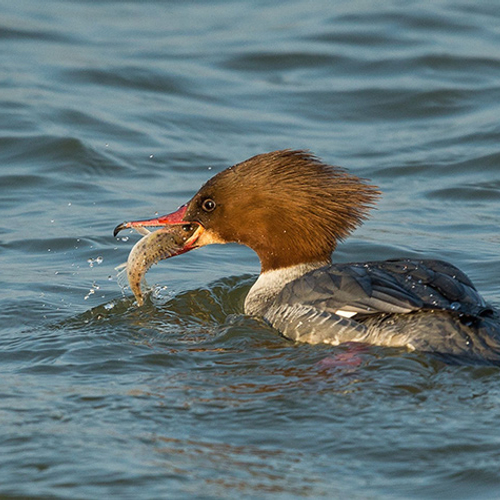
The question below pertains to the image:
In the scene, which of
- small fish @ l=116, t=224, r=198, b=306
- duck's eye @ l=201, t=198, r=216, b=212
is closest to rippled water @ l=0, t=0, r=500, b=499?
small fish @ l=116, t=224, r=198, b=306

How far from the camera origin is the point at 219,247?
8820 mm

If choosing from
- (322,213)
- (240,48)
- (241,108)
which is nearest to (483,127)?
(241,108)

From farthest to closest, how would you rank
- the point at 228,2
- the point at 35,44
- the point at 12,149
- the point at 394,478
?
the point at 228,2 → the point at 35,44 → the point at 12,149 → the point at 394,478

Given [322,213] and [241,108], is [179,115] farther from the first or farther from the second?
[322,213]

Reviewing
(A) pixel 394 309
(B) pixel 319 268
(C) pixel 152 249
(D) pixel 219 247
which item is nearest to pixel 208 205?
(C) pixel 152 249

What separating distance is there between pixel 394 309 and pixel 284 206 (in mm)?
1301

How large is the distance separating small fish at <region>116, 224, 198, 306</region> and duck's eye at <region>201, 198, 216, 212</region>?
15 centimetres

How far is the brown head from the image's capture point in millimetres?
6520

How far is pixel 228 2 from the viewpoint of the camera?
50.2 ft

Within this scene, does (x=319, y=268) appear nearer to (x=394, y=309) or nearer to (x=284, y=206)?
(x=284, y=206)

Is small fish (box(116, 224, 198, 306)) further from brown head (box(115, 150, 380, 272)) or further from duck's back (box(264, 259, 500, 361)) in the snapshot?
duck's back (box(264, 259, 500, 361))

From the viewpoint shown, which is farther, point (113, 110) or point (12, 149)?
point (113, 110)

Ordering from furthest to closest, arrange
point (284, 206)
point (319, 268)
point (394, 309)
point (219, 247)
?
point (219, 247) → point (284, 206) → point (319, 268) → point (394, 309)

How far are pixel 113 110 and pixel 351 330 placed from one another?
7.26m
